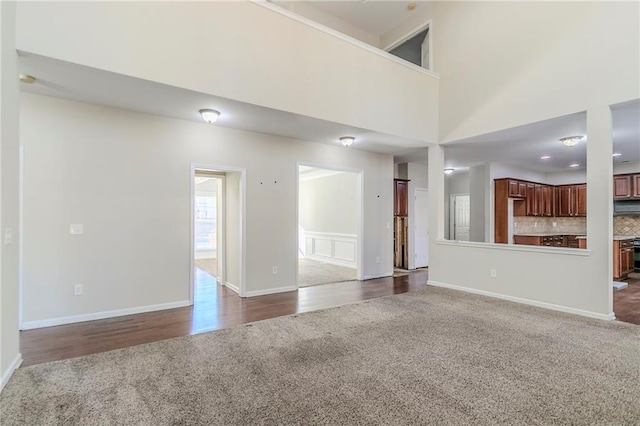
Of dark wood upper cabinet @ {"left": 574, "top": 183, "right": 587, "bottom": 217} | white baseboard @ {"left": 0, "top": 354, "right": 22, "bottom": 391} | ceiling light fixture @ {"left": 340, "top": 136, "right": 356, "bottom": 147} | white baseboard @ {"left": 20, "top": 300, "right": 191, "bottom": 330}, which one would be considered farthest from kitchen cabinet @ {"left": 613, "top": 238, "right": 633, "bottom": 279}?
white baseboard @ {"left": 0, "top": 354, "right": 22, "bottom": 391}

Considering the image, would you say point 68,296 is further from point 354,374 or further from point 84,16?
point 354,374

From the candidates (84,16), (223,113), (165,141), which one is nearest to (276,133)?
(223,113)

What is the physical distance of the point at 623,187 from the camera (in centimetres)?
707

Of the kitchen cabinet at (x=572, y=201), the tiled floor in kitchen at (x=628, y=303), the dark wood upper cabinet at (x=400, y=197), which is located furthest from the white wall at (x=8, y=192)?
the kitchen cabinet at (x=572, y=201)

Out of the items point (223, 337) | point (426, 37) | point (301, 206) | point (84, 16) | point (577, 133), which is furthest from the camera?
point (301, 206)

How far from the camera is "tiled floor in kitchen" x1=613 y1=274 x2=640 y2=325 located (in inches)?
157

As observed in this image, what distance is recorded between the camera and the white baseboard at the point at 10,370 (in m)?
2.33

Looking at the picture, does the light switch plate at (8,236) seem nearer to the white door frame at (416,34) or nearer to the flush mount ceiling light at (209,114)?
the flush mount ceiling light at (209,114)

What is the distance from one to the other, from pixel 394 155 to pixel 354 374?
5517 millimetres

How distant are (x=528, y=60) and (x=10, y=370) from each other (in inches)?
270

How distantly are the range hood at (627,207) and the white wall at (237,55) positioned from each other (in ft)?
18.8

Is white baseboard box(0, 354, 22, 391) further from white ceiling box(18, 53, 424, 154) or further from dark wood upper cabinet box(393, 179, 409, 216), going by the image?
dark wood upper cabinet box(393, 179, 409, 216)

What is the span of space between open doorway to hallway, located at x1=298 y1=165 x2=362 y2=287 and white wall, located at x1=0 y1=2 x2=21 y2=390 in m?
4.63

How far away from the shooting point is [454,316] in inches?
158
